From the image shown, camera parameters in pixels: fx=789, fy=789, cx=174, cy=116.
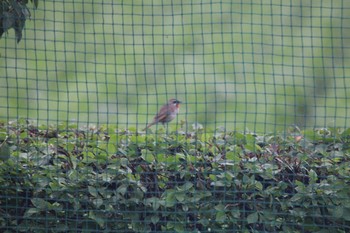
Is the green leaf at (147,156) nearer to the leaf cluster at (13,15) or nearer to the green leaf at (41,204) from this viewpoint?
the green leaf at (41,204)

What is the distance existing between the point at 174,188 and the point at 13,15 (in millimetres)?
1502

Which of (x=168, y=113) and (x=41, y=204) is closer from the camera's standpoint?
(x=41, y=204)

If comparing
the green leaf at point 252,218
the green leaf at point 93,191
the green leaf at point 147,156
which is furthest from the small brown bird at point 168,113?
the green leaf at point 252,218

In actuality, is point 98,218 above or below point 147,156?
below

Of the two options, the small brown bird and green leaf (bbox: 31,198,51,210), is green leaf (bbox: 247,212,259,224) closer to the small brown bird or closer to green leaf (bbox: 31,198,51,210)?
green leaf (bbox: 31,198,51,210)

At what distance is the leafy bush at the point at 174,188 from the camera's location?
195 inches

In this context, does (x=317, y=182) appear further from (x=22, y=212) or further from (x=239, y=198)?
(x=22, y=212)

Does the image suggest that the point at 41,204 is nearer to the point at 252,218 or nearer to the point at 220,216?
the point at 220,216

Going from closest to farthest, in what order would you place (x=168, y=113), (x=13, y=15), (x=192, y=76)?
(x=13, y=15) → (x=168, y=113) → (x=192, y=76)

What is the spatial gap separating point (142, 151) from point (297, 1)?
6.20 metres

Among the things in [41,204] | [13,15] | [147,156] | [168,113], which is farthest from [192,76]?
[41,204]

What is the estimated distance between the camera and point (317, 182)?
5109 millimetres

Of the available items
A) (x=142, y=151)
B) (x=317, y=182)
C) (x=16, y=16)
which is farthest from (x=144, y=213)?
(x=16, y=16)

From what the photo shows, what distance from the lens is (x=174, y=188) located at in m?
5.05
